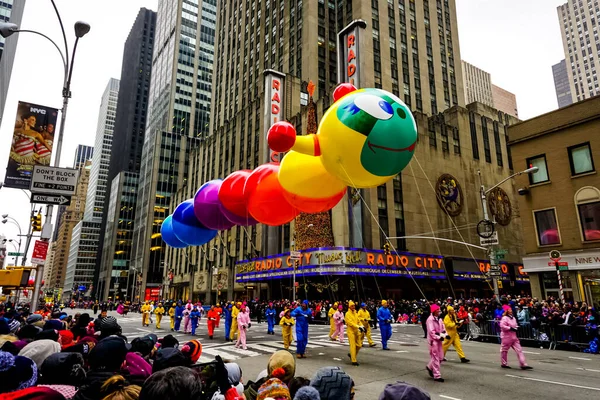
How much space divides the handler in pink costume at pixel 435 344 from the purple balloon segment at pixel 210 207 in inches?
300

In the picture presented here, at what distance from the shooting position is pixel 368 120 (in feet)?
26.8

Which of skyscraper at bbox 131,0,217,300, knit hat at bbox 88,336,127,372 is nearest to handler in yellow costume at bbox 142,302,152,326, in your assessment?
knit hat at bbox 88,336,127,372

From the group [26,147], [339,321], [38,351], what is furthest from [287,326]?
[38,351]

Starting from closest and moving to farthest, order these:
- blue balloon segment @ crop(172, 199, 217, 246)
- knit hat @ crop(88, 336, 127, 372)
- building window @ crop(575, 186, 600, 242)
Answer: knit hat @ crop(88, 336, 127, 372) < blue balloon segment @ crop(172, 199, 217, 246) < building window @ crop(575, 186, 600, 242)

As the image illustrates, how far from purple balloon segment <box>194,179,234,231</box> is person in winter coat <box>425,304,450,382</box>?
7.62 m

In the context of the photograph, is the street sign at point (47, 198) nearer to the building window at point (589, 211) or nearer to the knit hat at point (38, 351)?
the knit hat at point (38, 351)

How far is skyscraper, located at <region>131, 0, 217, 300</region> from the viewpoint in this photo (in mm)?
97812

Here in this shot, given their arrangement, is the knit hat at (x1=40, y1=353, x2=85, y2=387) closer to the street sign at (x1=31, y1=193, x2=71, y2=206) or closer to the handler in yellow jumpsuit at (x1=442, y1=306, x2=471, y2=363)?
the street sign at (x1=31, y1=193, x2=71, y2=206)

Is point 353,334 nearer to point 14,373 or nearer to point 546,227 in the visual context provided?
point 14,373

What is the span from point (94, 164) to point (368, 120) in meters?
206

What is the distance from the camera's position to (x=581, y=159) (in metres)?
22.9

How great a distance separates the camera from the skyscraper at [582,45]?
141375 millimetres

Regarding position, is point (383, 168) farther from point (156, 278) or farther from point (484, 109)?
point (156, 278)

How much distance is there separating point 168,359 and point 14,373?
1406mm
